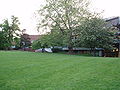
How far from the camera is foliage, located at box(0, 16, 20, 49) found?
2473 inches

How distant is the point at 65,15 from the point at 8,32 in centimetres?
3873

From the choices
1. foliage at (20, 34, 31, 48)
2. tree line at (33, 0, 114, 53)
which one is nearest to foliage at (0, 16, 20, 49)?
foliage at (20, 34, 31, 48)

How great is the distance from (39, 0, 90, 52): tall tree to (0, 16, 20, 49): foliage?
104 ft

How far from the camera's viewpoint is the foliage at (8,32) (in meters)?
62.8

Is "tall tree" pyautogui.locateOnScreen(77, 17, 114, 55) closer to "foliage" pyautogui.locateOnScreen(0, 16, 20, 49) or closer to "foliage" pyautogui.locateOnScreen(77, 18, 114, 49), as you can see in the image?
"foliage" pyautogui.locateOnScreen(77, 18, 114, 49)

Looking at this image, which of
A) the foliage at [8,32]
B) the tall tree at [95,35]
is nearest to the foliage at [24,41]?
the foliage at [8,32]

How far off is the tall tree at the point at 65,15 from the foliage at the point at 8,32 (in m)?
31.6

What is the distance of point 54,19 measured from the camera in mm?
34312

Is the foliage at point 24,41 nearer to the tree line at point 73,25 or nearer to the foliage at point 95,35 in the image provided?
the tree line at point 73,25

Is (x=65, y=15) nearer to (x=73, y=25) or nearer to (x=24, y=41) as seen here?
(x=73, y=25)

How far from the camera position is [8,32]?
6769 centimetres

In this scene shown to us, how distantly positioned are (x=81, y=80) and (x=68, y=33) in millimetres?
26563

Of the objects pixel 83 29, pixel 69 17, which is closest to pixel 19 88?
pixel 83 29

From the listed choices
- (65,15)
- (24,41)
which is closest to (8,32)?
(24,41)
